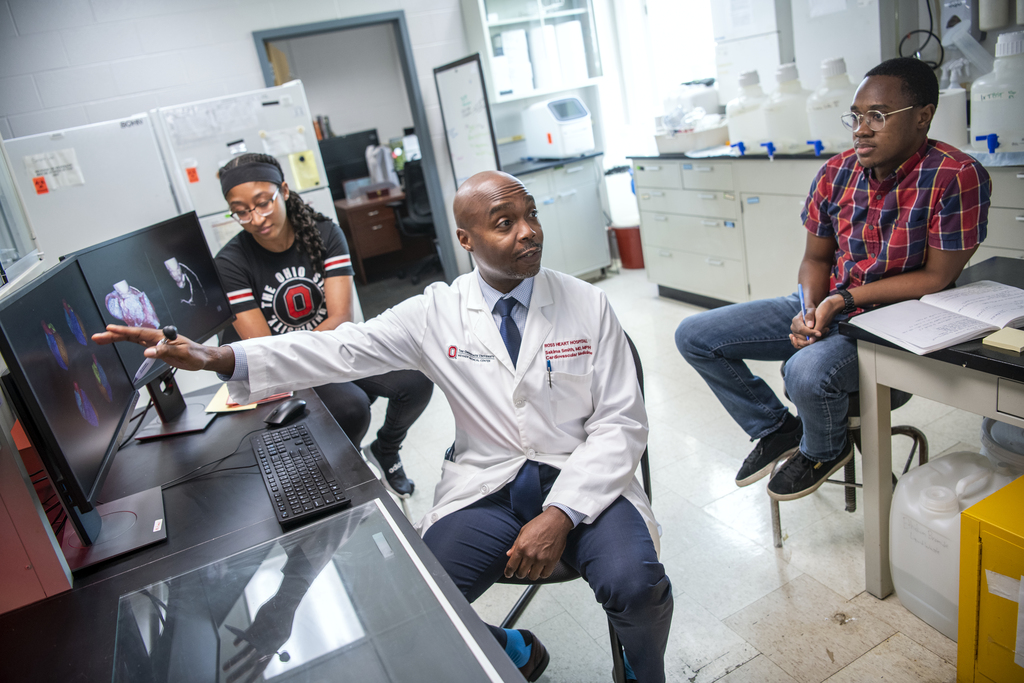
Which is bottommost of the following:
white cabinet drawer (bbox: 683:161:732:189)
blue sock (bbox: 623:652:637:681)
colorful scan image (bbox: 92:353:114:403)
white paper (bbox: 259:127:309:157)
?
blue sock (bbox: 623:652:637:681)

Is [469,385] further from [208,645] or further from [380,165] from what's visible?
[380,165]

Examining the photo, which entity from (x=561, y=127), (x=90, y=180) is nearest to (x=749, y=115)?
(x=561, y=127)

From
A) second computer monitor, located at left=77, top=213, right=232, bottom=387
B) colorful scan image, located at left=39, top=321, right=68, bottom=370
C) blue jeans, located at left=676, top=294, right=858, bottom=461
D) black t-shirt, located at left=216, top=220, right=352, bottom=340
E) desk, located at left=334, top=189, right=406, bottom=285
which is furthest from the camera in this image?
desk, located at left=334, top=189, right=406, bottom=285

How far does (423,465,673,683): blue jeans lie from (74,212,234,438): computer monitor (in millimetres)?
722

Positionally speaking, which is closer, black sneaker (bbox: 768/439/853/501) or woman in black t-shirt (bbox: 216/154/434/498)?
black sneaker (bbox: 768/439/853/501)

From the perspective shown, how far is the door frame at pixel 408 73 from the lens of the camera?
14.2 ft

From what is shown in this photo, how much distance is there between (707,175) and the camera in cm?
365

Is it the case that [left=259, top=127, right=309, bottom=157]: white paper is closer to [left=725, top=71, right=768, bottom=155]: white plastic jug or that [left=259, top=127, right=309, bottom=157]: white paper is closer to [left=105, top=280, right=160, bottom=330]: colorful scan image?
[left=725, top=71, right=768, bottom=155]: white plastic jug

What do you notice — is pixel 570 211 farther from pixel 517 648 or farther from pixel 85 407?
pixel 85 407

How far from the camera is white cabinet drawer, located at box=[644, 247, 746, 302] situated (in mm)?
3723

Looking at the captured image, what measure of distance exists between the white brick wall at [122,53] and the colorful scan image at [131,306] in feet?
10.1

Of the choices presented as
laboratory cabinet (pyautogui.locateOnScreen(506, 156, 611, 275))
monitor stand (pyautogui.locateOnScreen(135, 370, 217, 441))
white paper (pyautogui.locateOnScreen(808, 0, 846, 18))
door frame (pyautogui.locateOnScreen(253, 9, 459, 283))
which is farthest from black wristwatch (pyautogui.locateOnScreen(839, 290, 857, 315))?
door frame (pyautogui.locateOnScreen(253, 9, 459, 283))

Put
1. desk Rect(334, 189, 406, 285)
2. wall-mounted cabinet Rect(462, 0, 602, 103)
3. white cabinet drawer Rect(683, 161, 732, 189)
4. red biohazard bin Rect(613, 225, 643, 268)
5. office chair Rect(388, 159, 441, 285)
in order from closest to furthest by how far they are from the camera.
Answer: white cabinet drawer Rect(683, 161, 732, 189) → wall-mounted cabinet Rect(462, 0, 602, 103) → red biohazard bin Rect(613, 225, 643, 268) → office chair Rect(388, 159, 441, 285) → desk Rect(334, 189, 406, 285)

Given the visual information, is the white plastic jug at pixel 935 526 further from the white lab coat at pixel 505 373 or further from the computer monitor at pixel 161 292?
the computer monitor at pixel 161 292
